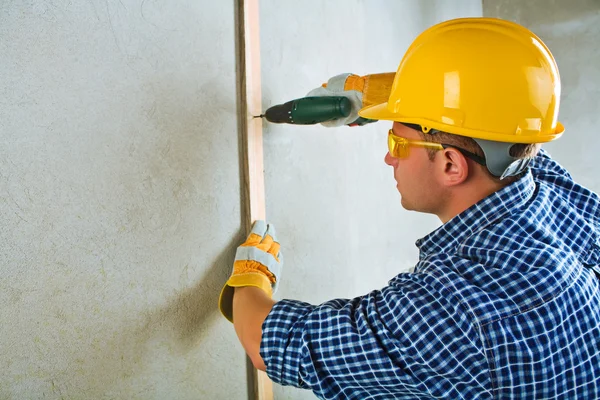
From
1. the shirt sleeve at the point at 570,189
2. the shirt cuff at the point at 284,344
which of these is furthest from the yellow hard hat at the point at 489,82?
the shirt cuff at the point at 284,344

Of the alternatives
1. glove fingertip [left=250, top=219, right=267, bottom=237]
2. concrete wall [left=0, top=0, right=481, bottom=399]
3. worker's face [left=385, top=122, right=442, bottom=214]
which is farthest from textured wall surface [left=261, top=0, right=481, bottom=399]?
worker's face [left=385, top=122, right=442, bottom=214]

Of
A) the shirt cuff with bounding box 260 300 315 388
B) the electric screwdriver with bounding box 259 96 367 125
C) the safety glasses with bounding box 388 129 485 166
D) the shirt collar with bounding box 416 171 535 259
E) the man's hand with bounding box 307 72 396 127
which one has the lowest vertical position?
the shirt cuff with bounding box 260 300 315 388

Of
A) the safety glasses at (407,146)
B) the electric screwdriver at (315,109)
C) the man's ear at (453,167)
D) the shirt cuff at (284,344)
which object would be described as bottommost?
the shirt cuff at (284,344)

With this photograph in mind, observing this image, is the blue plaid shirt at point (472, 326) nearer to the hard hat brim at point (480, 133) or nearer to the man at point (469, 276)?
the man at point (469, 276)

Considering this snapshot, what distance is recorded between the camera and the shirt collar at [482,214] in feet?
3.60

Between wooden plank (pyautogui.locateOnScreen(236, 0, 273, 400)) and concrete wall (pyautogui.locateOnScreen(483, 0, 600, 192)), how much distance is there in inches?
122

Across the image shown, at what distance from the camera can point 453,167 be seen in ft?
3.78

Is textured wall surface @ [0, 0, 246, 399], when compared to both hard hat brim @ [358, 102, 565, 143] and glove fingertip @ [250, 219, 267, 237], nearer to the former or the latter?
glove fingertip @ [250, 219, 267, 237]

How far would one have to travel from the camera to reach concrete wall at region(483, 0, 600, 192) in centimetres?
366

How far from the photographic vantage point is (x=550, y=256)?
99 cm

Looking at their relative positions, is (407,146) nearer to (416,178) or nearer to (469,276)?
(416,178)

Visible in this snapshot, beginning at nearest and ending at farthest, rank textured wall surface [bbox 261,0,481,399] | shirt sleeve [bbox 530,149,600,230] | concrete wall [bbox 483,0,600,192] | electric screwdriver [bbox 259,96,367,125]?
shirt sleeve [bbox 530,149,600,230]
electric screwdriver [bbox 259,96,367,125]
textured wall surface [bbox 261,0,481,399]
concrete wall [bbox 483,0,600,192]

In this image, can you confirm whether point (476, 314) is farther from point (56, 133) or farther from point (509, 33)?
point (56, 133)

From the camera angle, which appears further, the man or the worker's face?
the worker's face
